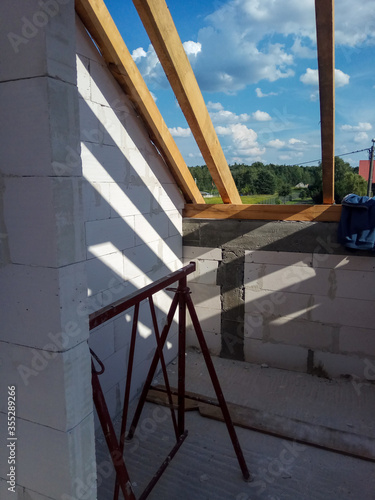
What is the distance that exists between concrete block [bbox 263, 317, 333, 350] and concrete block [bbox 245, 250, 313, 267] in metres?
0.59

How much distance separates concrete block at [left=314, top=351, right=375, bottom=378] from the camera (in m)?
3.45

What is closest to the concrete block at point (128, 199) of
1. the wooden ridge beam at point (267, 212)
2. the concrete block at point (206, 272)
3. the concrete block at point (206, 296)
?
the wooden ridge beam at point (267, 212)

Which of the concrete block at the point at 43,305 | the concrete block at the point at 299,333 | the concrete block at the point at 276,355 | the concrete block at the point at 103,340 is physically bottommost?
the concrete block at the point at 276,355

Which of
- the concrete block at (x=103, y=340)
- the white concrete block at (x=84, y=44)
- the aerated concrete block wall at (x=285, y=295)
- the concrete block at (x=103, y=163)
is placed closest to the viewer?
the white concrete block at (x=84, y=44)

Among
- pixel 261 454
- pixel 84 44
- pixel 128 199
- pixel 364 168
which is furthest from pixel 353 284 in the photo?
pixel 364 168

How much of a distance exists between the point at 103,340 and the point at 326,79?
7.85 ft

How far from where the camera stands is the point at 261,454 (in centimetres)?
260

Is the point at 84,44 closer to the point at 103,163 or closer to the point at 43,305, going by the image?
the point at 103,163

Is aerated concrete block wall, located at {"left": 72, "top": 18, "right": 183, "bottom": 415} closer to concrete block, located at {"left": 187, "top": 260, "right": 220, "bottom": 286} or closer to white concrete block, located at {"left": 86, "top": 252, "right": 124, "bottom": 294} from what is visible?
white concrete block, located at {"left": 86, "top": 252, "right": 124, "bottom": 294}

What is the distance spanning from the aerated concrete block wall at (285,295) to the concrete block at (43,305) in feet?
8.73

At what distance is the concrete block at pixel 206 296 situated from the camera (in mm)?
3900

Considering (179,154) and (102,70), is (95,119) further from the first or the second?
(179,154)

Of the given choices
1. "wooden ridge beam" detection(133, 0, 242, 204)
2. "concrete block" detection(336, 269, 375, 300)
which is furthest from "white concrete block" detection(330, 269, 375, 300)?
"wooden ridge beam" detection(133, 0, 242, 204)

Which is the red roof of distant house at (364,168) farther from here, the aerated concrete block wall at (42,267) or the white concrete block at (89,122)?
the aerated concrete block wall at (42,267)
